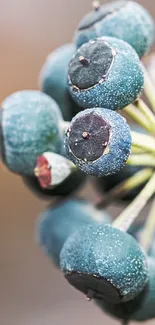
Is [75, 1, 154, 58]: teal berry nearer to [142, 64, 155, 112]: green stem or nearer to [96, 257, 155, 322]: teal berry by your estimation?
[142, 64, 155, 112]: green stem

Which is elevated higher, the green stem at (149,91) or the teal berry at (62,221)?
the green stem at (149,91)

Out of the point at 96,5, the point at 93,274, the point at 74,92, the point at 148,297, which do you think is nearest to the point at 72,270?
the point at 93,274

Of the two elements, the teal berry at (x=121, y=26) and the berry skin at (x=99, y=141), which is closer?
the berry skin at (x=99, y=141)

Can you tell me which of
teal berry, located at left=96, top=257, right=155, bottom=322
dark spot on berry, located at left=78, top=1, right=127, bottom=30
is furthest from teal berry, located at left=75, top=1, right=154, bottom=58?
teal berry, located at left=96, top=257, right=155, bottom=322

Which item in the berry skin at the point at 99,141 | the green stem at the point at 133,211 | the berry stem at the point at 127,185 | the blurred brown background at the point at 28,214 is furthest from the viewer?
the blurred brown background at the point at 28,214

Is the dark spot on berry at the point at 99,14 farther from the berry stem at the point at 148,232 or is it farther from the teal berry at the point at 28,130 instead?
the berry stem at the point at 148,232

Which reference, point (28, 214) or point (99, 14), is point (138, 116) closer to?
Answer: point (99, 14)

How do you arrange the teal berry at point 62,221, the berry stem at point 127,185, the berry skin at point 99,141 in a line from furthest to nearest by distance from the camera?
the teal berry at point 62,221
the berry stem at point 127,185
the berry skin at point 99,141

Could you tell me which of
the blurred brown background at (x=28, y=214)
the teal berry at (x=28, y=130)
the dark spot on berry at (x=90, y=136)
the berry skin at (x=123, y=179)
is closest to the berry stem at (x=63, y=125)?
the teal berry at (x=28, y=130)
